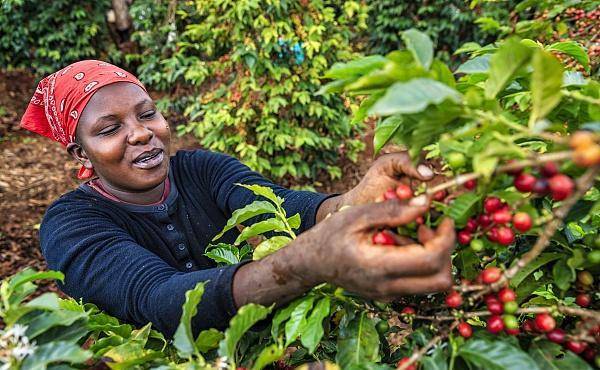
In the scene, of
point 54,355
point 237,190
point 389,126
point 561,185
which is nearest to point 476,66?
point 389,126

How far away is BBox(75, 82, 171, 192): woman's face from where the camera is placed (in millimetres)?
1984

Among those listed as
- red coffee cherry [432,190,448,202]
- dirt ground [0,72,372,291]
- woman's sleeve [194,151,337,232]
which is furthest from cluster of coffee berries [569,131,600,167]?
dirt ground [0,72,372,291]

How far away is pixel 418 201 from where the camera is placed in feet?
3.11

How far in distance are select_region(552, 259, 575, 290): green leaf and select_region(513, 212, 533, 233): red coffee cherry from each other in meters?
0.22

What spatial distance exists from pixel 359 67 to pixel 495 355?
2.05 feet

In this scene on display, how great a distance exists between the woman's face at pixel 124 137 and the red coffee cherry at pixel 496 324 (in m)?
1.52

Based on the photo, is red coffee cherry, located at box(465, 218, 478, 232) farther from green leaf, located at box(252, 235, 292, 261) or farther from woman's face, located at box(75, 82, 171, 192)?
woman's face, located at box(75, 82, 171, 192)

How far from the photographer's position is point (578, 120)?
1.12 metres

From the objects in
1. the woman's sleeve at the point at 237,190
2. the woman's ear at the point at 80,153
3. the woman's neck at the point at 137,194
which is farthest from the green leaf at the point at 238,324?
the woman's ear at the point at 80,153

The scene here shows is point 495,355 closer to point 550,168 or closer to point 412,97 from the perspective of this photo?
point 550,168

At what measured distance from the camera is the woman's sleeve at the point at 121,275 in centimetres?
133

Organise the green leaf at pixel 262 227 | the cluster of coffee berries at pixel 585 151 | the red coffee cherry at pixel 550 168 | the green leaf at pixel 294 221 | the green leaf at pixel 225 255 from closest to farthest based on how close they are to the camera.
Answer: the cluster of coffee berries at pixel 585 151 → the red coffee cherry at pixel 550 168 → the green leaf at pixel 262 227 → the green leaf at pixel 294 221 → the green leaf at pixel 225 255

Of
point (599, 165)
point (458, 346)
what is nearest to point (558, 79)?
point (599, 165)

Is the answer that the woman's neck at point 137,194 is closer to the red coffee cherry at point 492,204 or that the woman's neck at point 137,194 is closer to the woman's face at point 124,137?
the woman's face at point 124,137
